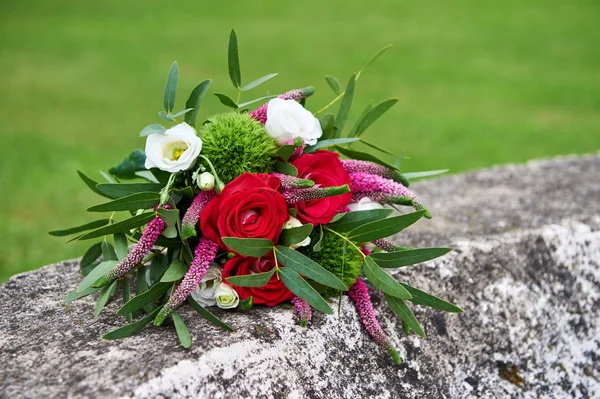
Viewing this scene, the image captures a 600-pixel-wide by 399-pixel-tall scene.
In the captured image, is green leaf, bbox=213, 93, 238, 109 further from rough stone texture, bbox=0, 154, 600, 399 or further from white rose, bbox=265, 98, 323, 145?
rough stone texture, bbox=0, 154, 600, 399

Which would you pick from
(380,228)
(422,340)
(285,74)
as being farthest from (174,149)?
(285,74)

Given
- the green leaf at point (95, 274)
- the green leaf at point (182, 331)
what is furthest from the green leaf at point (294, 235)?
the green leaf at point (95, 274)

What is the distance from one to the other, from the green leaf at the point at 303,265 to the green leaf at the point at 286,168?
21 centimetres

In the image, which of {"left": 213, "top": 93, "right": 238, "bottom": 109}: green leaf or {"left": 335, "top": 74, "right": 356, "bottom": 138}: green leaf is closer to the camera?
{"left": 213, "top": 93, "right": 238, "bottom": 109}: green leaf

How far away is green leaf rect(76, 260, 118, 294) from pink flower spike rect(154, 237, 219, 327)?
0.65 feet

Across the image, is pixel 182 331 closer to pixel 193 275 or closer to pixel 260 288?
pixel 193 275

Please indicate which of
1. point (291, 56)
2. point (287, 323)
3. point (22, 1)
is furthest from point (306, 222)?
point (22, 1)

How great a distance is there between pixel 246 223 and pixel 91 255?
0.64 meters

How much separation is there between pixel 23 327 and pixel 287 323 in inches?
25.8

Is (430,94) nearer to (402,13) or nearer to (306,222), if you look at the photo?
(402,13)

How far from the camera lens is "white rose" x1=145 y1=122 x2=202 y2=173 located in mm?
1706

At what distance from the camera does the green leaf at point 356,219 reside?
183 centimetres

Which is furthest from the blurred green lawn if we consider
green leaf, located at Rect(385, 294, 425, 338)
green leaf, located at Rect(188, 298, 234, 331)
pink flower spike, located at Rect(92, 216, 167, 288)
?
green leaf, located at Rect(385, 294, 425, 338)

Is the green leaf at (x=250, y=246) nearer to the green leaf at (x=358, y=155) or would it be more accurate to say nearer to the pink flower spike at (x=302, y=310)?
the pink flower spike at (x=302, y=310)
